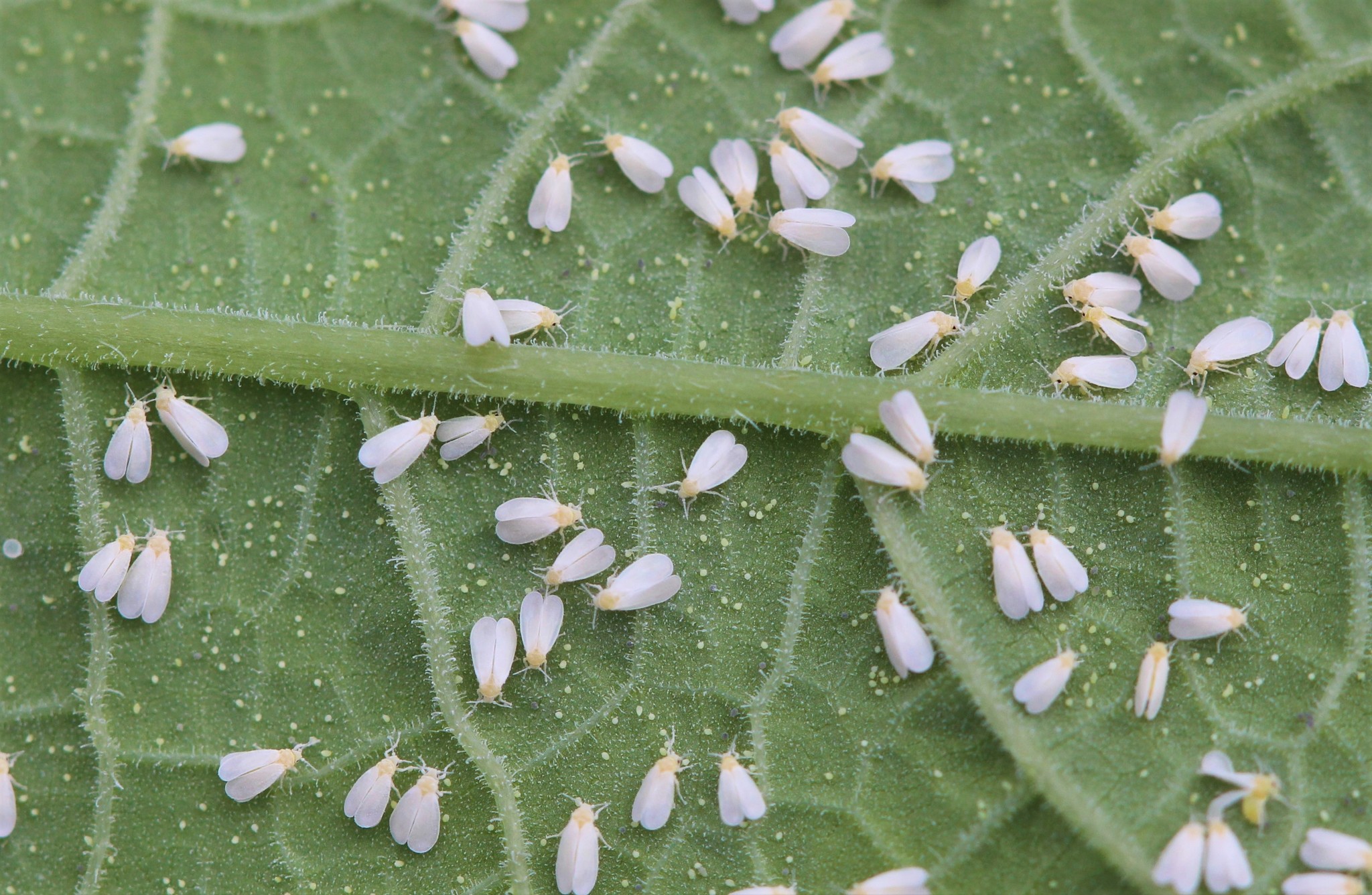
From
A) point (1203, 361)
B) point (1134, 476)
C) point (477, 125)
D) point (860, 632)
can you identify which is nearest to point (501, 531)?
point (860, 632)

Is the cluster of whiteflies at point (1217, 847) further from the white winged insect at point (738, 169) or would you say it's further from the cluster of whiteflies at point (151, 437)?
the cluster of whiteflies at point (151, 437)

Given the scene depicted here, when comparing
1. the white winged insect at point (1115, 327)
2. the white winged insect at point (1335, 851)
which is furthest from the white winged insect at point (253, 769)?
the white winged insect at point (1335, 851)

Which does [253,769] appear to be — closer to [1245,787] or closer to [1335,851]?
[1245,787]

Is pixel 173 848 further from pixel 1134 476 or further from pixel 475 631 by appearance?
pixel 1134 476

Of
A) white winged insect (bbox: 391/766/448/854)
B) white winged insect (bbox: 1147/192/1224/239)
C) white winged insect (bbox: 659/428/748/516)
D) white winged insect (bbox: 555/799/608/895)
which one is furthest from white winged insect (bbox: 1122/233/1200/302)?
white winged insect (bbox: 391/766/448/854)

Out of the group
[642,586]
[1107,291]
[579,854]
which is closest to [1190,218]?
[1107,291]

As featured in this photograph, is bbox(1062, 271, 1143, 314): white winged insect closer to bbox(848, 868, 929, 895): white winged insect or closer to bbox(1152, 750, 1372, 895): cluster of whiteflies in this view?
bbox(1152, 750, 1372, 895): cluster of whiteflies
